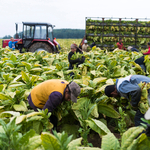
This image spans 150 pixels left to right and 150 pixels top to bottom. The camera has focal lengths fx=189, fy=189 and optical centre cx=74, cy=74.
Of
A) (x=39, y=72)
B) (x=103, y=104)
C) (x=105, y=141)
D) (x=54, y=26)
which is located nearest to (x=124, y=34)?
(x=54, y=26)

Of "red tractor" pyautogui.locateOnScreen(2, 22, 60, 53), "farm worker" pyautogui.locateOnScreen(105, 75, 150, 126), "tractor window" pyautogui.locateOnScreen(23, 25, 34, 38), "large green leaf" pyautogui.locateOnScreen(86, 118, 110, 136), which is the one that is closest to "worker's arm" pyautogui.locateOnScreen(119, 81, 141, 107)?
"farm worker" pyautogui.locateOnScreen(105, 75, 150, 126)

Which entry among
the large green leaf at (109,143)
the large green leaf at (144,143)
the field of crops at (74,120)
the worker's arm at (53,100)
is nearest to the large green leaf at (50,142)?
the field of crops at (74,120)

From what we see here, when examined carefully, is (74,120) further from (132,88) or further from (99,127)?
(132,88)

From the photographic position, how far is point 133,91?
2.27m

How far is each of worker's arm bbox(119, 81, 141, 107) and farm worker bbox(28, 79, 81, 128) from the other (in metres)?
0.62

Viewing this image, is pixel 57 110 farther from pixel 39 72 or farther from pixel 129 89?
pixel 39 72

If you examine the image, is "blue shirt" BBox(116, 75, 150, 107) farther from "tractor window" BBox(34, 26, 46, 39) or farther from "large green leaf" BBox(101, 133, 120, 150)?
"tractor window" BBox(34, 26, 46, 39)

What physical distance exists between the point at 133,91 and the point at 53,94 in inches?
40.7

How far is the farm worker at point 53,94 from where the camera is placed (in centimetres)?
255

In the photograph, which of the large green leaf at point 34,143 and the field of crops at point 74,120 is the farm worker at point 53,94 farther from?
the large green leaf at point 34,143

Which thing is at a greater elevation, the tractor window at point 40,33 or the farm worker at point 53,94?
the tractor window at point 40,33

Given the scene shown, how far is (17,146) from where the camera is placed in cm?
144

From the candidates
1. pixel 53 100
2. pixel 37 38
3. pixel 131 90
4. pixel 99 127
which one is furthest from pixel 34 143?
pixel 37 38

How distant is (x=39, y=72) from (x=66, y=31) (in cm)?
3912
